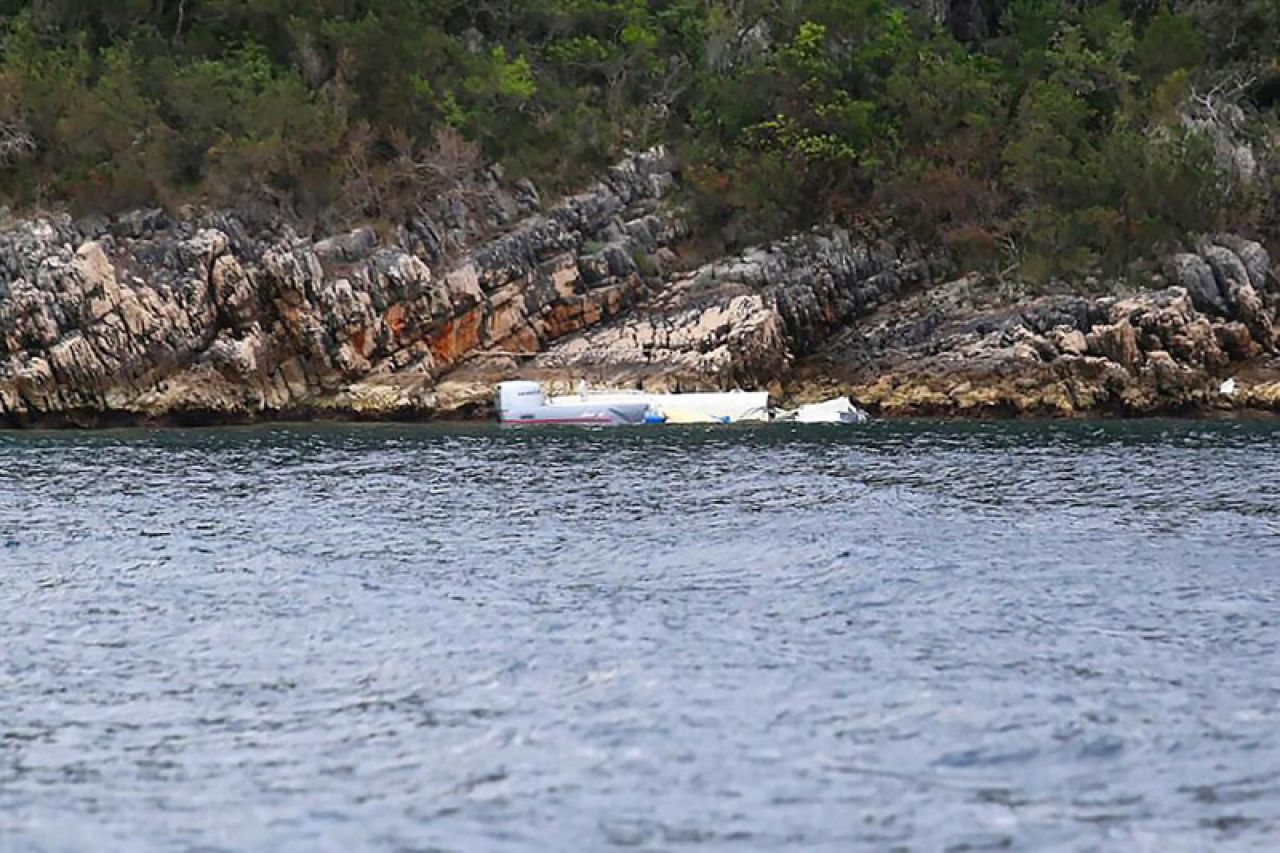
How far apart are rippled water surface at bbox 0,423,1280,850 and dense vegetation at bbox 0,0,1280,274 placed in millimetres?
39147

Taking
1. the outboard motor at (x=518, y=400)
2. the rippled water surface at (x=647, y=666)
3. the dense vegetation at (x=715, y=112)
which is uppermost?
the dense vegetation at (x=715, y=112)

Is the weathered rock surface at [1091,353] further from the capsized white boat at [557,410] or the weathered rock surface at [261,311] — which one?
→ the weathered rock surface at [261,311]

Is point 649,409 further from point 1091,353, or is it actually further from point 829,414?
point 1091,353

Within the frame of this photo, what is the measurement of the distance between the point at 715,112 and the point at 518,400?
2592 centimetres

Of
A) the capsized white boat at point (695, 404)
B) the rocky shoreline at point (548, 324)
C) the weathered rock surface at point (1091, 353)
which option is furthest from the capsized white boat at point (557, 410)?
the weathered rock surface at point (1091, 353)

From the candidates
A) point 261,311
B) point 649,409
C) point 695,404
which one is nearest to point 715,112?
point 695,404

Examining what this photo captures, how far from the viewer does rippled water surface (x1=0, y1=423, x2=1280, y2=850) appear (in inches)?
751

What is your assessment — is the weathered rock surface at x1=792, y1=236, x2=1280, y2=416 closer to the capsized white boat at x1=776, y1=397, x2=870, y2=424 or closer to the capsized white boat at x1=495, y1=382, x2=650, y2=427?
the capsized white boat at x1=776, y1=397, x2=870, y2=424

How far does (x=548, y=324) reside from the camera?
83.5 meters

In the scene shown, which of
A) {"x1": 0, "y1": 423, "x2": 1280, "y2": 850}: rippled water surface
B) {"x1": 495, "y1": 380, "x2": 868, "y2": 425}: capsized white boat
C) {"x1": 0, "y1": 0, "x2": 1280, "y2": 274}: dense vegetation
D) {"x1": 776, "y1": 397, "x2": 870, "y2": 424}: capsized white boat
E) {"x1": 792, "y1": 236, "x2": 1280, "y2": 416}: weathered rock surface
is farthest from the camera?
{"x1": 0, "y1": 0, "x2": 1280, "y2": 274}: dense vegetation

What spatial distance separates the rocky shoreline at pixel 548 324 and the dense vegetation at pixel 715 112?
383cm

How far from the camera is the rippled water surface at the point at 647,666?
19078 millimetres

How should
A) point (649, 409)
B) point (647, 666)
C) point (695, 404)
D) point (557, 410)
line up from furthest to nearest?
point (557, 410) → point (649, 409) → point (695, 404) → point (647, 666)

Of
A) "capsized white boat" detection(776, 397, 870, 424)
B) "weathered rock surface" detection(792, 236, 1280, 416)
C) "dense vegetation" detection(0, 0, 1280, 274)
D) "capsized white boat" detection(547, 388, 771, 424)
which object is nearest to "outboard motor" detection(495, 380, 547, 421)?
"capsized white boat" detection(547, 388, 771, 424)
